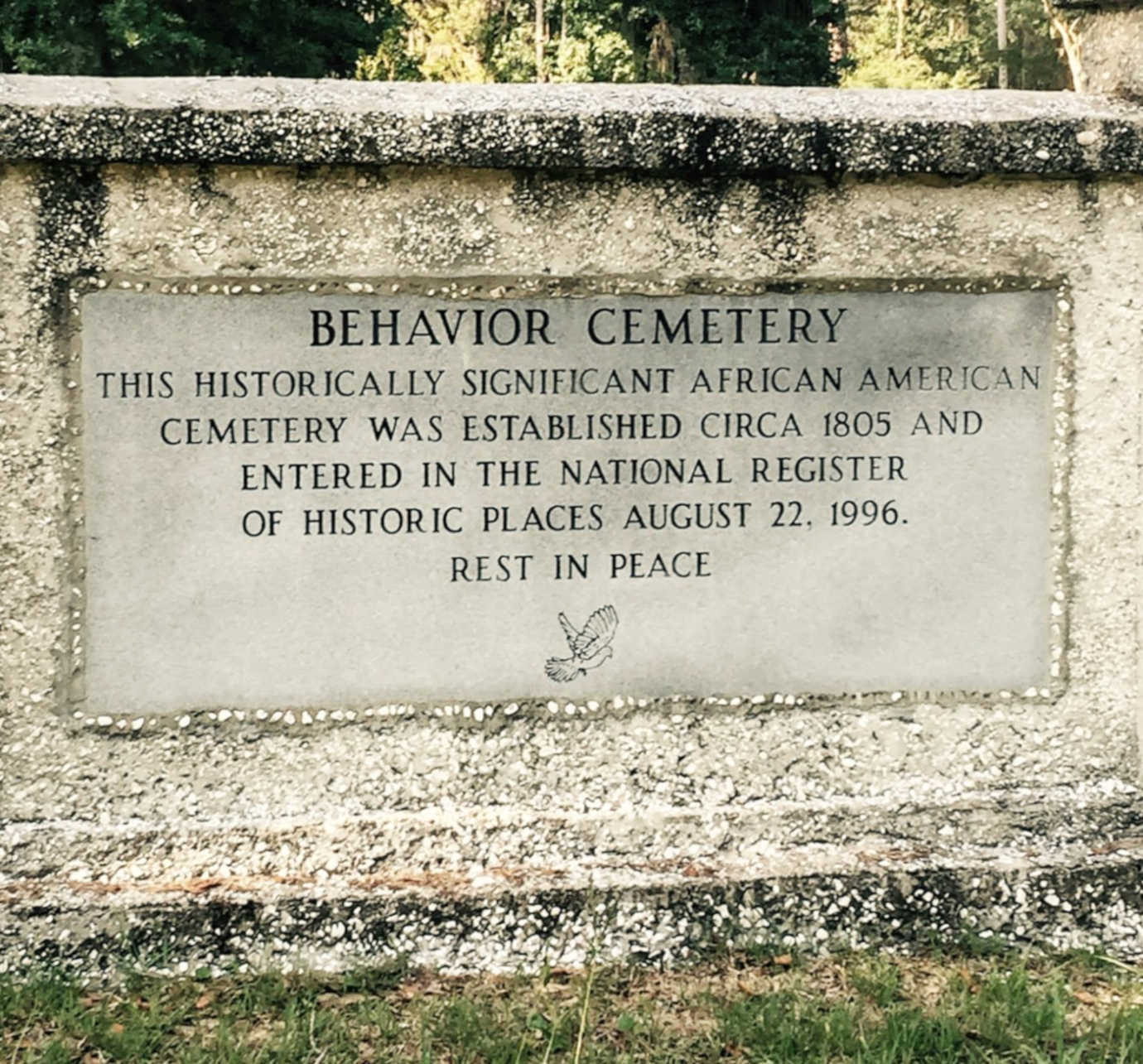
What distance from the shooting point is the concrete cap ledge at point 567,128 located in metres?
3.09

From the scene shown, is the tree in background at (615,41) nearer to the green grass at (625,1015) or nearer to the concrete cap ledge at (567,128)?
the concrete cap ledge at (567,128)

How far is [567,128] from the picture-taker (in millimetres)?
3176

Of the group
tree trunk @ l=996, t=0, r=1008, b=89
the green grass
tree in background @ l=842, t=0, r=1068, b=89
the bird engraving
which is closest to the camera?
the green grass

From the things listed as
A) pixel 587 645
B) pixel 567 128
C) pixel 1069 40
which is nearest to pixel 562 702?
pixel 587 645

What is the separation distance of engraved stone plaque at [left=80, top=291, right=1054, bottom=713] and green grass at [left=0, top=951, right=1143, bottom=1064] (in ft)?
1.95

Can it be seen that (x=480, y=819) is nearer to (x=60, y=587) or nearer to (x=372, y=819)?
(x=372, y=819)

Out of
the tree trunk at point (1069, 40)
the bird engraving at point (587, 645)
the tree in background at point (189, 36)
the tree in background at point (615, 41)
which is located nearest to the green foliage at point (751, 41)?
the tree in background at point (615, 41)

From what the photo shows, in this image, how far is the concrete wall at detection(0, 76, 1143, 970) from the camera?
313 centimetres

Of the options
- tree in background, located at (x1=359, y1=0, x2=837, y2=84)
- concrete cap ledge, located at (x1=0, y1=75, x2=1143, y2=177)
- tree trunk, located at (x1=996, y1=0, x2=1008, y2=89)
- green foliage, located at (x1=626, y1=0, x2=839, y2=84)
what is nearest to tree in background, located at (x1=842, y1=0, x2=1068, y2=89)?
tree trunk, located at (x1=996, y1=0, x2=1008, y2=89)

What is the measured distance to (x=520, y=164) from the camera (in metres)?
3.18

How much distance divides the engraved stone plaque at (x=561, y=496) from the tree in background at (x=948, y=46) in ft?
101

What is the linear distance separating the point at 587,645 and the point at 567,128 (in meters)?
1.11

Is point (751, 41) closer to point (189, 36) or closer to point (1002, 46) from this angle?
point (189, 36)

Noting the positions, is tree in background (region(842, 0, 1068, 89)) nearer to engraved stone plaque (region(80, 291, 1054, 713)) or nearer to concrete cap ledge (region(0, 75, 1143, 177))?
concrete cap ledge (region(0, 75, 1143, 177))
